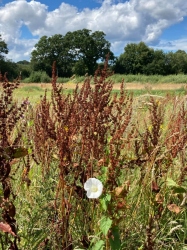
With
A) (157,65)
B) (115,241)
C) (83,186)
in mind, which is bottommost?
(115,241)

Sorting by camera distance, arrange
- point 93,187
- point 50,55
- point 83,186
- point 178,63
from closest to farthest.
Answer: point 93,187 < point 83,186 < point 50,55 < point 178,63

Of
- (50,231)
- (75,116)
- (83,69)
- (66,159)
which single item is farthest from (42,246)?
(83,69)

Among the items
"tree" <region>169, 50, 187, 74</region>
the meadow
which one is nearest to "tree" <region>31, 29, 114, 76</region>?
"tree" <region>169, 50, 187, 74</region>

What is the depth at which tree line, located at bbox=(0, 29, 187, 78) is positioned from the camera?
6160cm

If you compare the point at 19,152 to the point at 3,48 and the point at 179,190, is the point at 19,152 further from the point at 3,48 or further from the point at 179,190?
the point at 3,48

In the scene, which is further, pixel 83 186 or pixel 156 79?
pixel 156 79

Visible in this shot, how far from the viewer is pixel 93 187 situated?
125 centimetres

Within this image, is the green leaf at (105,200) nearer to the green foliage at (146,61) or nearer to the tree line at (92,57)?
the tree line at (92,57)

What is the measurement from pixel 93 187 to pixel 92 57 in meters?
65.6

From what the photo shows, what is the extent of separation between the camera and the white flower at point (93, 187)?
1.21 metres

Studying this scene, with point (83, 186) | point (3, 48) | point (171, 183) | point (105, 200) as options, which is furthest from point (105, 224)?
point (3, 48)

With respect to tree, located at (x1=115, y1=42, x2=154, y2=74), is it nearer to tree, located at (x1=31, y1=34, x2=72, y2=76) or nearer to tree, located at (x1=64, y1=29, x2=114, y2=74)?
tree, located at (x1=64, y1=29, x2=114, y2=74)

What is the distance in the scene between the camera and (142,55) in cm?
6531

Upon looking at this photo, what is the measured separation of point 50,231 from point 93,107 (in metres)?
0.69
